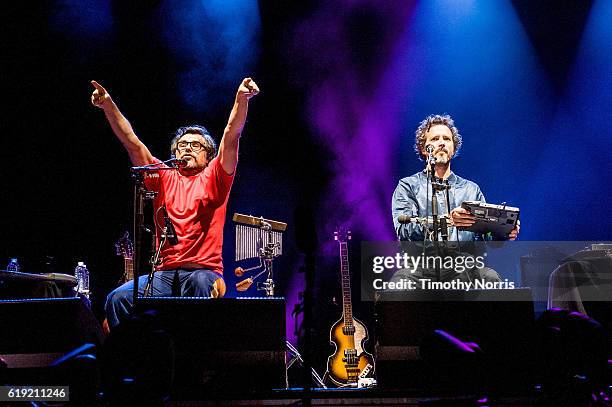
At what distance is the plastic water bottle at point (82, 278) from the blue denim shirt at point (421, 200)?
368 centimetres

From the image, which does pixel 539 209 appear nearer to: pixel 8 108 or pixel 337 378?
pixel 337 378

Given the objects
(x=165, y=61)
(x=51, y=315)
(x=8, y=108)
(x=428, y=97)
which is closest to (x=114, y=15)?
(x=165, y=61)

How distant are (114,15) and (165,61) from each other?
0.82 m

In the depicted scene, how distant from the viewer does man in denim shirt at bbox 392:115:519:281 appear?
666 cm

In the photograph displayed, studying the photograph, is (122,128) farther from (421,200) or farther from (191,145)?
(421,200)

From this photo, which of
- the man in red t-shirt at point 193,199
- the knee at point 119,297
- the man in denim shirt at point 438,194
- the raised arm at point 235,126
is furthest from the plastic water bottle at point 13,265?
the man in denim shirt at point 438,194

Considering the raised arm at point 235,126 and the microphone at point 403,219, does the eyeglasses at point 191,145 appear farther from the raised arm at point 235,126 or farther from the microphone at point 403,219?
the microphone at point 403,219

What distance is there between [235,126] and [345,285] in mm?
2350

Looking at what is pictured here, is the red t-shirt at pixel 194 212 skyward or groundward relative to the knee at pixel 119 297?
skyward

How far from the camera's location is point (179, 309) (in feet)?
16.0

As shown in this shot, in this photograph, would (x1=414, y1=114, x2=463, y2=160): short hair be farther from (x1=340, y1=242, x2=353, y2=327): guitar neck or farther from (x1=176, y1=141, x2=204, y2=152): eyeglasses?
(x1=176, y1=141, x2=204, y2=152): eyeglasses

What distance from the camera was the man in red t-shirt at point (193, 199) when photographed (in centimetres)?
620

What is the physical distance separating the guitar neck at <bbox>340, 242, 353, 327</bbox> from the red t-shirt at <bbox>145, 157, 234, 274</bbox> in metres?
1.63

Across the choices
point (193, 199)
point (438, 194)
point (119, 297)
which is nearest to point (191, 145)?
point (193, 199)
